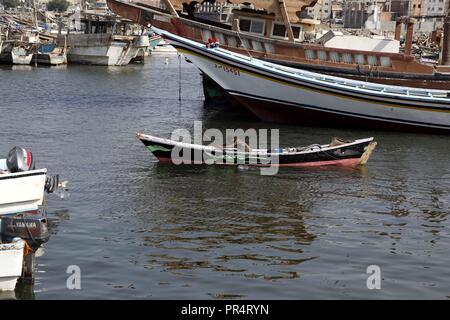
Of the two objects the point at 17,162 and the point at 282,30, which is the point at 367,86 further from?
the point at 17,162

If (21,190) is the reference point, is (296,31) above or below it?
above

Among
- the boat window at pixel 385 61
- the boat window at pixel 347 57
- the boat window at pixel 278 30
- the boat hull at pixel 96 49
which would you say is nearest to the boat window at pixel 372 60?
the boat window at pixel 385 61

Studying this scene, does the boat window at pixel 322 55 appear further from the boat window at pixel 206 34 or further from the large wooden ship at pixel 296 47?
the boat window at pixel 206 34

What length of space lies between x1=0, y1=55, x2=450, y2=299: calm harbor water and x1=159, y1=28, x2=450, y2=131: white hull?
109cm

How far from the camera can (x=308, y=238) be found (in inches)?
757

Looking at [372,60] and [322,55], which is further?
[322,55]

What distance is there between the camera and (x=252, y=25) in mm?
37594

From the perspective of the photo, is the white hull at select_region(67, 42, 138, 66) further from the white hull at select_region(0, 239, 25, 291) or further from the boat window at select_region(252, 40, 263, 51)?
the white hull at select_region(0, 239, 25, 291)

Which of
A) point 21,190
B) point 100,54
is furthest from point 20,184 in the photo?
point 100,54

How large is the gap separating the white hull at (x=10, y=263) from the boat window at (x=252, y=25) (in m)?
24.7

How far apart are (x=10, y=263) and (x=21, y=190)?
4.18 meters
